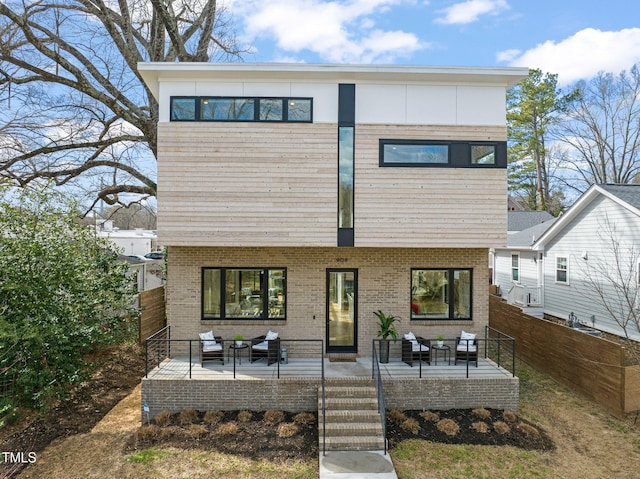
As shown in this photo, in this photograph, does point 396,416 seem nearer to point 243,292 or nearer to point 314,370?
point 314,370

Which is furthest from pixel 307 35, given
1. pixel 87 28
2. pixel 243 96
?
pixel 87 28

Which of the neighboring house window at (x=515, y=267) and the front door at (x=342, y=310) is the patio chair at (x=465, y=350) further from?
the neighboring house window at (x=515, y=267)

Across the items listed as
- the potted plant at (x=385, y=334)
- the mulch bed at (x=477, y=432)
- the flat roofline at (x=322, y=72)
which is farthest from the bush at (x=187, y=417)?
the flat roofline at (x=322, y=72)

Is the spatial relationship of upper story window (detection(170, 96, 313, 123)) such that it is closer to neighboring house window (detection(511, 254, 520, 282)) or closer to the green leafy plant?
the green leafy plant

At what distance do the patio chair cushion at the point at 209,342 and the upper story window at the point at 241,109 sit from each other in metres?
5.52

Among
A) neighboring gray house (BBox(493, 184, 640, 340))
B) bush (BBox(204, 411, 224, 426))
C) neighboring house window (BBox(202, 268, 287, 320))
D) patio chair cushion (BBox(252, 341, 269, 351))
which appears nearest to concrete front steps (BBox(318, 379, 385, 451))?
patio chair cushion (BBox(252, 341, 269, 351))

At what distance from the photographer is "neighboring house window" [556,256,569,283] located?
15.3 meters

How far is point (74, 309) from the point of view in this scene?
28.8 feet

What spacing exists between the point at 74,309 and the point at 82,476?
3.86 metres

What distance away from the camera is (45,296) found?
27.4ft

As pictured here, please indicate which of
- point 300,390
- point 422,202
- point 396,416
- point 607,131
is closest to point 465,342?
point 396,416

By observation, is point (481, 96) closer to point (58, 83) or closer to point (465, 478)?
point (465, 478)

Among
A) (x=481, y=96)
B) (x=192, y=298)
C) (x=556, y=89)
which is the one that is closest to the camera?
(x=481, y=96)

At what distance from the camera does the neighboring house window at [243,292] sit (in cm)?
1010
